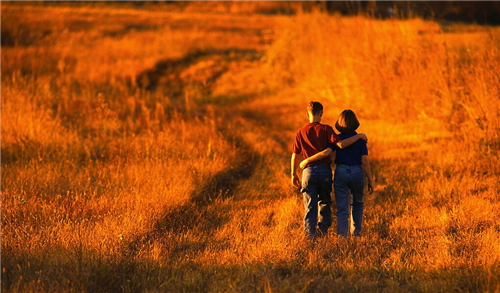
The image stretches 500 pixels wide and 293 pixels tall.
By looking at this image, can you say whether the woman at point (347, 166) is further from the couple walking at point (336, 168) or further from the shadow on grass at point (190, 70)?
the shadow on grass at point (190, 70)

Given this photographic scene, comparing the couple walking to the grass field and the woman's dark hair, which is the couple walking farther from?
the grass field

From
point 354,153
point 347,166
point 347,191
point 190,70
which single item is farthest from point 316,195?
point 190,70

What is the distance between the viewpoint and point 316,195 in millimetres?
4395

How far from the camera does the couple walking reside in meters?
4.23

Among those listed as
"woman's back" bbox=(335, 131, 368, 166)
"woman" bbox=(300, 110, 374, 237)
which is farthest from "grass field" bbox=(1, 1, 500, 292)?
"woman's back" bbox=(335, 131, 368, 166)

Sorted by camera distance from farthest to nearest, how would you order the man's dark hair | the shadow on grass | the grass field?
the shadow on grass → the man's dark hair → the grass field

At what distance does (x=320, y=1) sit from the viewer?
51.2 ft

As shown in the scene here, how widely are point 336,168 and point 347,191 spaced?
27 centimetres

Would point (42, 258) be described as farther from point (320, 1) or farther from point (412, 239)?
point (320, 1)

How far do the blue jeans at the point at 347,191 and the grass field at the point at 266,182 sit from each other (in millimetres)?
187

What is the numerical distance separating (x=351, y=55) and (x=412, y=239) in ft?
27.1

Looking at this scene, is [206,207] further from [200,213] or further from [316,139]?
[316,139]

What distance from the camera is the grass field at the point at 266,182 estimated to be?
143 inches

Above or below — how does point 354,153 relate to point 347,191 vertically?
above
